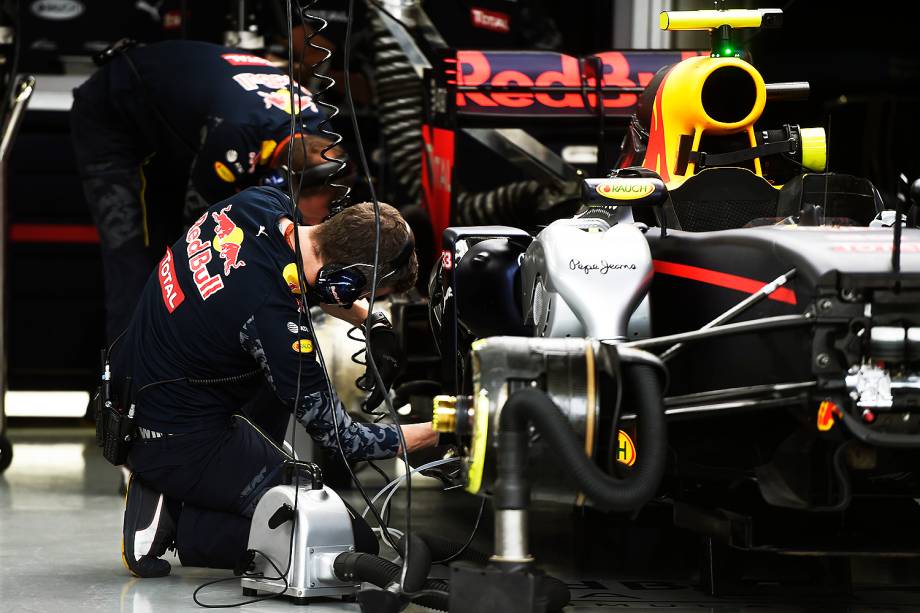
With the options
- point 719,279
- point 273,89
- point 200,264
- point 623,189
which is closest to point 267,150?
point 273,89

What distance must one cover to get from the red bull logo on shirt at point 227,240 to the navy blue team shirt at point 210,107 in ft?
3.33

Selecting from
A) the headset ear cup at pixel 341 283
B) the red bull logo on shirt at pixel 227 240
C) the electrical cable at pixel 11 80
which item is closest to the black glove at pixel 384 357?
the headset ear cup at pixel 341 283

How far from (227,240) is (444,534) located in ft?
4.11

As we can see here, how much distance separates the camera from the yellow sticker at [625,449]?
9.13ft

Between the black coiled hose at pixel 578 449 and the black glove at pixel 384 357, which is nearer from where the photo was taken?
the black coiled hose at pixel 578 449

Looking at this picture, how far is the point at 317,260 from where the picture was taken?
322 centimetres

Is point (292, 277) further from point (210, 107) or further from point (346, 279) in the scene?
point (210, 107)

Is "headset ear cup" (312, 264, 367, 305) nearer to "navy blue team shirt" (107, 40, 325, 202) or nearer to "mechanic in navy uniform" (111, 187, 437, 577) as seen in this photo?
"mechanic in navy uniform" (111, 187, 437, 577)

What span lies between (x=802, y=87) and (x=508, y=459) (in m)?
1.83

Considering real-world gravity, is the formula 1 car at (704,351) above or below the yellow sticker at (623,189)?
below

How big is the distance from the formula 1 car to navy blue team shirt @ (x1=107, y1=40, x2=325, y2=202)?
118 cm

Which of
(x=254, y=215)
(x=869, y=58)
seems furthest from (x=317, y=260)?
(x=869, y=58)

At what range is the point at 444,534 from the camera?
13.3 feet

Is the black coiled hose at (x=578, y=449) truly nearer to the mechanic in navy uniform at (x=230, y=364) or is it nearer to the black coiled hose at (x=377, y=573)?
the black coiled hose at (x=377, y=573)
